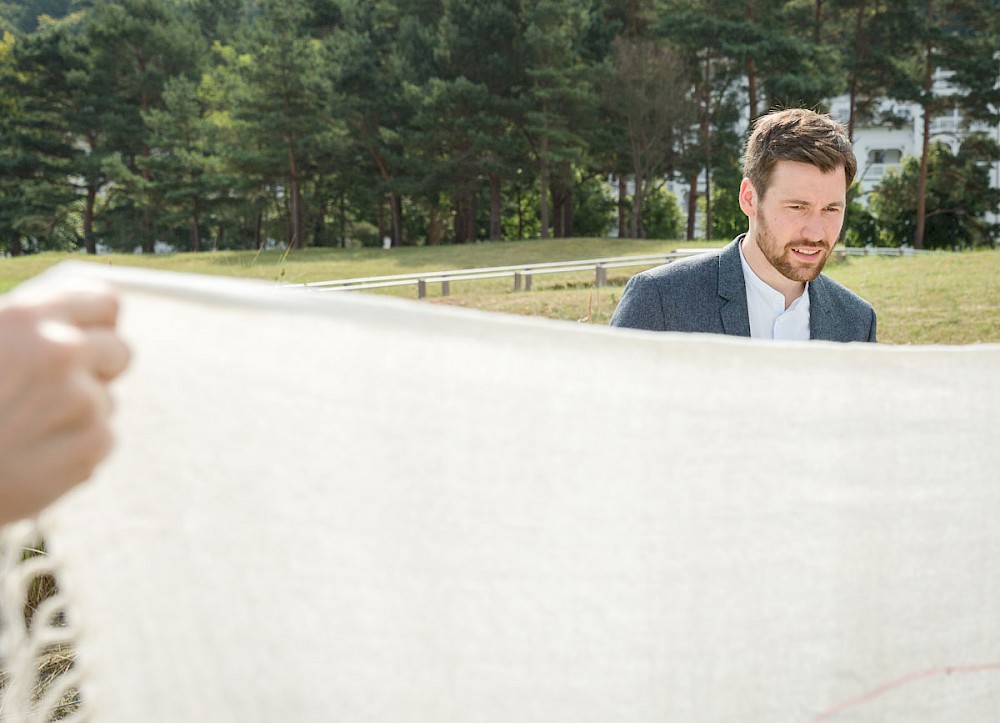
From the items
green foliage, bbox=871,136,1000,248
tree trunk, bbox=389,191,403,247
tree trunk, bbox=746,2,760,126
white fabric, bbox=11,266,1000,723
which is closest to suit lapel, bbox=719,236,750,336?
white fabric, bbox=11,266,1000,723

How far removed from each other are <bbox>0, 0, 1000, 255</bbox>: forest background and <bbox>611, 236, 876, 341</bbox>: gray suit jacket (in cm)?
2906

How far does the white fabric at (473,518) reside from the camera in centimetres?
100

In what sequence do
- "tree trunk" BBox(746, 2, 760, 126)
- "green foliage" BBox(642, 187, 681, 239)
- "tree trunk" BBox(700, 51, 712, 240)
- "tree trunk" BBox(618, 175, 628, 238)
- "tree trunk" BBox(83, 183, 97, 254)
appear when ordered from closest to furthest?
"tree trunk" BBox(746, 2, 760, 126), "tree trunk" BBox(700, 51, 712, 240), "tree trunk" BBox(618, 175, 628, 238), "green foliage" BBox(642, 187, 681, 239), "tree trunk" BBox(83, 183, 97, 254)

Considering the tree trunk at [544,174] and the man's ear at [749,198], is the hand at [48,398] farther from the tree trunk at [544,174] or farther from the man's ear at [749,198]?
A: the tree trunk at [544,174]

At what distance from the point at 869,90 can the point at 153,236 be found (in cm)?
2855

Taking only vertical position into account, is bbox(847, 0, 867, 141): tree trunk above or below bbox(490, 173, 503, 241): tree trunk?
above

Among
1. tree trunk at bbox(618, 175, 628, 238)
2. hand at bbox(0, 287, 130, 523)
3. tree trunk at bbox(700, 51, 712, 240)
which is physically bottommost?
hand at bbox(0, 287, 130, 523)

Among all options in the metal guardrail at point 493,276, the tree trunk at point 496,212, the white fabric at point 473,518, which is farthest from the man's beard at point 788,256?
the tree trunk at point 496,212

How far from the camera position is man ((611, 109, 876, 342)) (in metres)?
2.48

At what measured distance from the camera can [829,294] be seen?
103 inches

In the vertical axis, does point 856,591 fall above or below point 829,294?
below

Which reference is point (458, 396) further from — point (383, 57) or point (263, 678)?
point (383, 57)

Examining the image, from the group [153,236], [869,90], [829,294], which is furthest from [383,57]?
[829,294]

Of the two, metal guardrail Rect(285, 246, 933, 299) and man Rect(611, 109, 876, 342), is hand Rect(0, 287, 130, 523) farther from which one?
metal guardrail Rect(285, 246, 933, 299)
